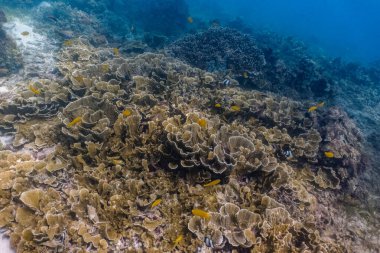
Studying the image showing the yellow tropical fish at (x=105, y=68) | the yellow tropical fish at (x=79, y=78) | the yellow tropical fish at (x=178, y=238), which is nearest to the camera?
the yellow tropical fish at (x=178, y=238)

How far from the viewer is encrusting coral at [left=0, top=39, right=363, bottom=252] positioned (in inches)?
161

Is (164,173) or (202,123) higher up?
(202,123)

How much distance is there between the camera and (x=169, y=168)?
5129 millimetres

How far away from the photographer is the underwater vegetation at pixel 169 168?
4.12 m

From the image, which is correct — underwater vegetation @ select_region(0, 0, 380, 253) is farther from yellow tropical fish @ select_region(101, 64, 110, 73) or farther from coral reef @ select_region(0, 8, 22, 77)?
coral reef @ select_region(0, 8, 22, 77)

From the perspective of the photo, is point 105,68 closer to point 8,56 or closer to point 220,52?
point 8,56

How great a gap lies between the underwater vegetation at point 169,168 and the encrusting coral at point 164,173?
0.08 ft

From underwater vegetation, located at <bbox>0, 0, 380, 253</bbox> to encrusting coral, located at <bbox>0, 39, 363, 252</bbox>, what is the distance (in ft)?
0.08

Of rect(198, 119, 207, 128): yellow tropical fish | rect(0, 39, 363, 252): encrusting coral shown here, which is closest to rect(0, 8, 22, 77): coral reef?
rect(0, 39, 363, 252): encrusting coral

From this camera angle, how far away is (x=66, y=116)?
233 inches

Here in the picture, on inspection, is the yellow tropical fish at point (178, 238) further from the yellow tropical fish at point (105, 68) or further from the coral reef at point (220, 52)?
the coral reef at point (220, 52)

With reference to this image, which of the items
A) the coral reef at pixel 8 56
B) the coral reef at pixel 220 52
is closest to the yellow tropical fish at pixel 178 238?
the coral reef at pixel 220 52

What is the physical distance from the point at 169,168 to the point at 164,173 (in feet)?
0.53

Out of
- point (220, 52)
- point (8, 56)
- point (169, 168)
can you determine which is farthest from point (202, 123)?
point (8, 56)
